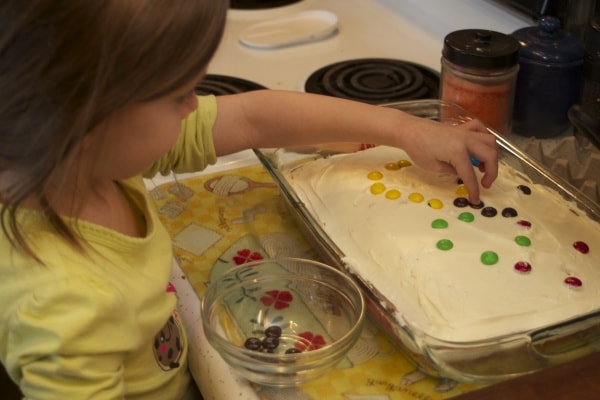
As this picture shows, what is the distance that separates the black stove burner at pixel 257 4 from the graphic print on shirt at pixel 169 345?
2.67ft

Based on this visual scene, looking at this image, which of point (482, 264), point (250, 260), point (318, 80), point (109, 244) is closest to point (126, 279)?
point (109, 244)

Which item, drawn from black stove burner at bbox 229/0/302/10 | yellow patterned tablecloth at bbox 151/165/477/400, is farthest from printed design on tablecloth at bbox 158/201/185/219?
black stove burner at bbox 229/0/302/10

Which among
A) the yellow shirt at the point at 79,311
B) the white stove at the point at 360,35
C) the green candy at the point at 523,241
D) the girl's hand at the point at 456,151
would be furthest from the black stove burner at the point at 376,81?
the yellow shirt at the point at 79,311

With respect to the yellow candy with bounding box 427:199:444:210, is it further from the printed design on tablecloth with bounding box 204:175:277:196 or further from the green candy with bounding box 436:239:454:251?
the printed design on tablecloth with bounding box 204:175:277:196

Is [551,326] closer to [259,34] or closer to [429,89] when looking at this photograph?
[429,89]

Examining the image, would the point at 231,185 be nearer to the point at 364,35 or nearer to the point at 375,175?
the point at 375,175

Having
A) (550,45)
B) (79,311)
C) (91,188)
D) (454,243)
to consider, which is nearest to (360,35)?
(550,45)

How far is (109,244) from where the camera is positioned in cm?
69

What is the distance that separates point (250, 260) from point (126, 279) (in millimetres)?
187

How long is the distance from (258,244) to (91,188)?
0.23 meters

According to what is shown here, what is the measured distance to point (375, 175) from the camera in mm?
909

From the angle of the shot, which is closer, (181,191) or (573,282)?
(573,282)

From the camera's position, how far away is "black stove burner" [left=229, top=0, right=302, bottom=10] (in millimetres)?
1479

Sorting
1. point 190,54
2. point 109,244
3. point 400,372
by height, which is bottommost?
point 400,372
